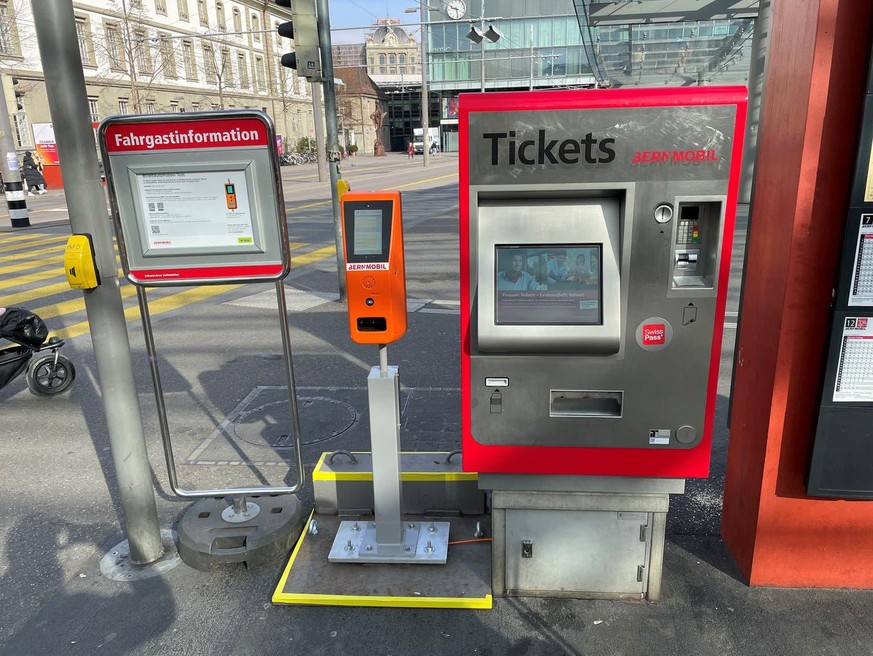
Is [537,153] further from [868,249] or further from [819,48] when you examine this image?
[868,249]

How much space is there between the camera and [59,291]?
29.1 ft

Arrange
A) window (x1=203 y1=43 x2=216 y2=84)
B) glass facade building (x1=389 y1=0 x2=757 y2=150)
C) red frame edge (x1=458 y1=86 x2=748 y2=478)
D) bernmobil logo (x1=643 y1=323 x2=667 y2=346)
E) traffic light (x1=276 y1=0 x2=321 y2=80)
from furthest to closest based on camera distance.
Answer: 1. window (x1=203 y1=43 x2=216 y2=84)
2. glass facade building (x1=389 y1=0 x2=757 y2=150)
3. traffic light (x1=276 y1=0 x2=321 y2=80)
4. bernmobil logo (x1=643 y1=323 x2=667 y2=346)
5. red frame edge (x1=458 y1=86 x2=748 y2=478)

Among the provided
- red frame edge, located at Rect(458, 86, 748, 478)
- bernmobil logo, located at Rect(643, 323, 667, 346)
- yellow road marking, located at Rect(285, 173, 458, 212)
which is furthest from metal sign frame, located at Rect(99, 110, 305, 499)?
yellow road marking, located at Rect(285, 173, 458, 212)

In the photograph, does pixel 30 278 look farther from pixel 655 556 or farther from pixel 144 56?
pixel 144 56

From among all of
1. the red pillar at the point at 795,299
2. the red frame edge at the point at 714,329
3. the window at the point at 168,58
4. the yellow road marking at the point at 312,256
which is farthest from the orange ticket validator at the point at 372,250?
the window at the point at 168,58

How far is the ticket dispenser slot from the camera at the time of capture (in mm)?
2398

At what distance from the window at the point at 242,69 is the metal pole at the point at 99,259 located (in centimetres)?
4951

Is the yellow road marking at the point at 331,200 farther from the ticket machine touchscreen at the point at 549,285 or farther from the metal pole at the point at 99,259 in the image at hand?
the ticket machine touchscreen at the point at 549,285

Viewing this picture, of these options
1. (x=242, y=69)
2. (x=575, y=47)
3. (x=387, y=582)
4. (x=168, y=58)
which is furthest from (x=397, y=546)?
(x=242, y=69)

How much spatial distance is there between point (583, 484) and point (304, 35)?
206 inches

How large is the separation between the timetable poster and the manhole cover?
10.6ft

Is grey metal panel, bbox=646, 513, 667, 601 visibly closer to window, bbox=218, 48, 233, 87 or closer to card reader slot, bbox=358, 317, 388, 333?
card reader slot, bbox=358, 317, 388, 333

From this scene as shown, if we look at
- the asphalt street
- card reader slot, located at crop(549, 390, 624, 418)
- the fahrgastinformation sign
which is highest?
the fahrgastinformation sign

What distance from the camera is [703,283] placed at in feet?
8.08
